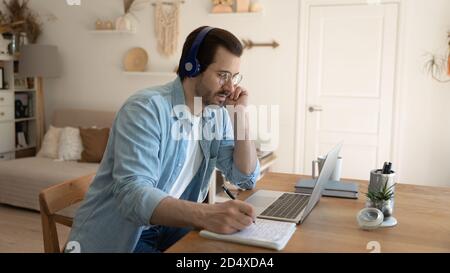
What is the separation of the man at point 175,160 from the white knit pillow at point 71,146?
9.38 feet

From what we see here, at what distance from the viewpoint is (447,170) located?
12.0 ft

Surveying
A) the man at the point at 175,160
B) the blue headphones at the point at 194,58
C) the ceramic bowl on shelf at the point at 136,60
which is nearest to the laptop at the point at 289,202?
the man at the point at 175,160

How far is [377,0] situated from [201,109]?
262cm

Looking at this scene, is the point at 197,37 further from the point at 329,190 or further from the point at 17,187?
the point at 17,187

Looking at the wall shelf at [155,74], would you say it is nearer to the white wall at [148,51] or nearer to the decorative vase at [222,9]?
the white wall at [148,51]

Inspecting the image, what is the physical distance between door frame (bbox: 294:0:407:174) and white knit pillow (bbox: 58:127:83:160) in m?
2.02

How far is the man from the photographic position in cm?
114

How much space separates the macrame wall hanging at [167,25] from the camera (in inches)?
165

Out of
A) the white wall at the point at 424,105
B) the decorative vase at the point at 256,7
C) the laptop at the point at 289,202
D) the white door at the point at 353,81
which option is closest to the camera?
the laptop at the point at 289,202

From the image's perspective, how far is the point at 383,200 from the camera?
53.2 inches

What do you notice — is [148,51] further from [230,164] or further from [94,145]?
[230,164]

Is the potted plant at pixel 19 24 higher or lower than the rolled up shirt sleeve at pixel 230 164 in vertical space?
higher

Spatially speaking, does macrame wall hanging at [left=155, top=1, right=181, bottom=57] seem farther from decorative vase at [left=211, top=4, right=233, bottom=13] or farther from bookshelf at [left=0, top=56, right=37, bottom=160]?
bookshelf at [left=0, top=56, right=37, bottom=160]

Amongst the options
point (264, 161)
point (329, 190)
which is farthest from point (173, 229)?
point (264, 161)
